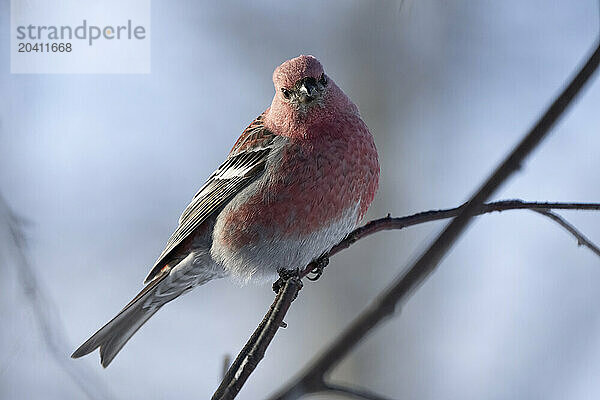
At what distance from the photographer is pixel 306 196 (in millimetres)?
2605

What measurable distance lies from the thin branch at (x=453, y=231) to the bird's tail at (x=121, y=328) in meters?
1.45

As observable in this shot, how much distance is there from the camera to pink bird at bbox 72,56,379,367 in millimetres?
2531

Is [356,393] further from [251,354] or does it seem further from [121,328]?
[121,328]

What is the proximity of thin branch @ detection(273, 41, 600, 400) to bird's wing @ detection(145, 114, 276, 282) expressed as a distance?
1.87 meters

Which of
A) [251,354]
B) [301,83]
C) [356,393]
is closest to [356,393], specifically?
[356,393]

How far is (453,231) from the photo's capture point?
854 millimetres

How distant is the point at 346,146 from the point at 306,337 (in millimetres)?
4038

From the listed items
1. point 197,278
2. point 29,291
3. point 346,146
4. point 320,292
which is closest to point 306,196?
point 346,146

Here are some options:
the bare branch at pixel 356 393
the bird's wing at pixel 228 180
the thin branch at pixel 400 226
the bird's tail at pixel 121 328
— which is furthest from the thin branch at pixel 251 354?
the bird's wing at pixel 228 180

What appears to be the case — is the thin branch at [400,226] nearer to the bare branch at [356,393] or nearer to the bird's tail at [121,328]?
the bare branch at [356,393]

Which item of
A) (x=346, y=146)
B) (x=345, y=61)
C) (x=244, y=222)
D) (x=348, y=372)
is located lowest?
(x=348, y=372)

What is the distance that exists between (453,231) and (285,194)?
5.96 feet

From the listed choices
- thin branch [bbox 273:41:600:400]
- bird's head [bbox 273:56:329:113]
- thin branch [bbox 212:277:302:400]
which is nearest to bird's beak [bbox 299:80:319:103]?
bird's head [bbox 273:56:329:113]

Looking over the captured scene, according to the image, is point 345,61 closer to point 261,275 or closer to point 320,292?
point 320,292
